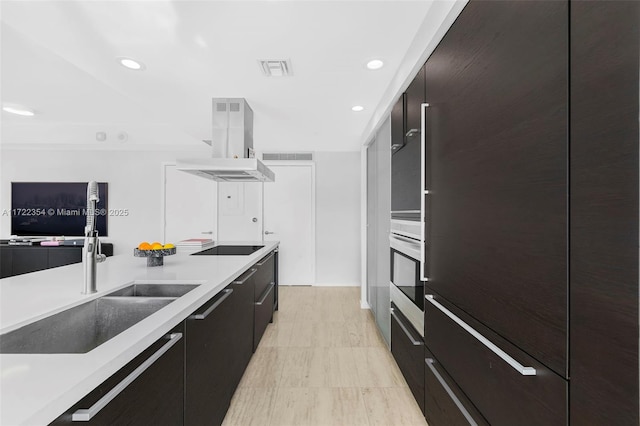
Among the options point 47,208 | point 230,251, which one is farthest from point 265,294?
point 47,208

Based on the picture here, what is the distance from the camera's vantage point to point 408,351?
2.00 m

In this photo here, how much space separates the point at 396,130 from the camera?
7.38 feet

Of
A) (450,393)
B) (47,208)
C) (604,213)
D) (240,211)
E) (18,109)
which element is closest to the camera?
(604,213)

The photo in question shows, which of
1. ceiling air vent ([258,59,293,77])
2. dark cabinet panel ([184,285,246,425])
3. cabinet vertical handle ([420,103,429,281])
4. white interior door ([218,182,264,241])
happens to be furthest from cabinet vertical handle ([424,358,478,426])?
white interior door ([218,182,264,241])

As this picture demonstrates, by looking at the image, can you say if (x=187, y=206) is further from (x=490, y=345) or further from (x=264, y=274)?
(x=490, y=345)

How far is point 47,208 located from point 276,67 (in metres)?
5.07

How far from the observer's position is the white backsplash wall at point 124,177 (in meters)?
4.95

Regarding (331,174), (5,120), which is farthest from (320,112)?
Answer: (5,120)

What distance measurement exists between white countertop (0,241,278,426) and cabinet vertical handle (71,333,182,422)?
0.05m

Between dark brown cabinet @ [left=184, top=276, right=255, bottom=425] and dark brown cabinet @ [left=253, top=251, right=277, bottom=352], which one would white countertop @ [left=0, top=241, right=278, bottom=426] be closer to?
dark brown cabinet @ [left=184, top=276, right=255, bottom=425]

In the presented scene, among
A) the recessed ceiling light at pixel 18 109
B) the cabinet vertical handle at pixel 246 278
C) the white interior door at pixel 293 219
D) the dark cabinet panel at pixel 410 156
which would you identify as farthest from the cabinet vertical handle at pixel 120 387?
the recessed ceiling light at pixel 18 109

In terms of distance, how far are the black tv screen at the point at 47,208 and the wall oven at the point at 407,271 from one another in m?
4.98

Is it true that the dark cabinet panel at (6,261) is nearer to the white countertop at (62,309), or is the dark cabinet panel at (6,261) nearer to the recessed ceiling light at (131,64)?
the white countertop at (62,309)

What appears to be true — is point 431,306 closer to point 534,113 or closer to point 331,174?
point 534,113
